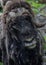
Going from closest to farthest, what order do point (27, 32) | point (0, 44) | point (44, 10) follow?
point (27, 32), point (0, 44), point (44, 10)

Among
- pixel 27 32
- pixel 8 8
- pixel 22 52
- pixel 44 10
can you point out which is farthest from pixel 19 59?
pixel 44 10

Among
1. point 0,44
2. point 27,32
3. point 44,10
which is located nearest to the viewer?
point 27,32

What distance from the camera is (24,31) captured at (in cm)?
382

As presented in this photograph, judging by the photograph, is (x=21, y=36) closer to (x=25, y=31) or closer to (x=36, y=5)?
(x=25, y=31)

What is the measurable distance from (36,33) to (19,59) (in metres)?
0.39

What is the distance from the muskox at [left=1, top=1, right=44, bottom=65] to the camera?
3832 mm

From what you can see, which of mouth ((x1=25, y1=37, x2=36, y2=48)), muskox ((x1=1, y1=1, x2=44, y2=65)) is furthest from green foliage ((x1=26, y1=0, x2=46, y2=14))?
mouth ((x1=25, y1=37, x2=36, y2=48))

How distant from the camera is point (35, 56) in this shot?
393cm

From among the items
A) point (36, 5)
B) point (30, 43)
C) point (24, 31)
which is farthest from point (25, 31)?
point (36, 5)

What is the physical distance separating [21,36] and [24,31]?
0.08 metres

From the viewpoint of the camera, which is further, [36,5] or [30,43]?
[36,5]

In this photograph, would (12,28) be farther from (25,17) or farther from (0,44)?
(0,44)

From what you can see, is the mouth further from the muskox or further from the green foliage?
the green foliage

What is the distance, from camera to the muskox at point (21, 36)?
3.83 meters
